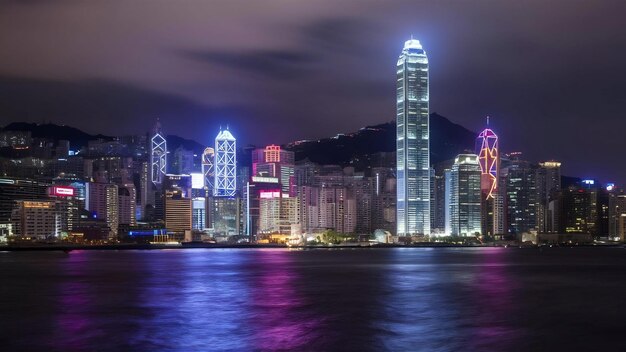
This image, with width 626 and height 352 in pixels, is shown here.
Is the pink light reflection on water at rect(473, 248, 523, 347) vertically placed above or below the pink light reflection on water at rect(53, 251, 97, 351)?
below

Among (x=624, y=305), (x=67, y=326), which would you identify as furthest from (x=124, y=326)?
(x=624, y=305)

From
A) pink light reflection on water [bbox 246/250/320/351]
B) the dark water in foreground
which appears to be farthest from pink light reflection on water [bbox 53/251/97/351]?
pink light reflection on water [bbox 246/250/320/351]

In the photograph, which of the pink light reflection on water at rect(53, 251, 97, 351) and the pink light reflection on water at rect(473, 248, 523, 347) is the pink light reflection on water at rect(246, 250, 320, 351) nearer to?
the pink light reflection on water at rect(53, 251, 97, 351)

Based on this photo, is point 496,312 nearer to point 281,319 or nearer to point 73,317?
point 281,319

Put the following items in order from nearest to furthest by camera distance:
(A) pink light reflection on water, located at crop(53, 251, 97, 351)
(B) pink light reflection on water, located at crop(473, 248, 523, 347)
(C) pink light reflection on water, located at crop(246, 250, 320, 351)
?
(C) pink light reflection on water, located at crop(246, 250, 320, 351), (A) pink light reflection on water, located at crop(53, 251, 97, 351), (B) pink light reflection on water, located at crop(473, 248, 523, 347)

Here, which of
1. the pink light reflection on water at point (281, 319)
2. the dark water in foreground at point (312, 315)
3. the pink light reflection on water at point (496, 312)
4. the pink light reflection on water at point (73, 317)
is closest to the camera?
the pink light reflection on water at point (281, 319)

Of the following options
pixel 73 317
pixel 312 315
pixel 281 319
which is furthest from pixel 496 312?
pixel 73 317

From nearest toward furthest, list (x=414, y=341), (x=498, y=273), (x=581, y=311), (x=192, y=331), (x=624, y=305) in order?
(x=414, y=341) < (x=192, y=331) < (x=581, y=311) < (x=624, y=305) < (x=498, y=273)

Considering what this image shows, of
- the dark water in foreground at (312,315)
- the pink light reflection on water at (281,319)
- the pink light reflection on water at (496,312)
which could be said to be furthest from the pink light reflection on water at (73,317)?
the pink light reflection on water at (496,312)

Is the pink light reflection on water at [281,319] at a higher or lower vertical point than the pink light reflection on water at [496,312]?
higher

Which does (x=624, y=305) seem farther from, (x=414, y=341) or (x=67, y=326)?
(x=67, y=326)

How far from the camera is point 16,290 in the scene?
56.2m

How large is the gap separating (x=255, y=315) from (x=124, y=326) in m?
7.16

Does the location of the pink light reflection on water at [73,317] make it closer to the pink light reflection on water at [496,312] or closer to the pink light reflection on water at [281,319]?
the pink light reflection on water at [281,319]
